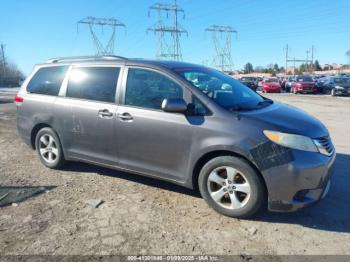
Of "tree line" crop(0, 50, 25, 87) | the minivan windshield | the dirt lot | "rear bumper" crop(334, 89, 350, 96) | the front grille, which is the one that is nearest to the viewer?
the dirt lot

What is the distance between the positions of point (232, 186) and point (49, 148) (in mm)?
3316

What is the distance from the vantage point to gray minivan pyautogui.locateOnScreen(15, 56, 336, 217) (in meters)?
3.92

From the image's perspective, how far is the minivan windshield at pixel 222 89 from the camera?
4.53 metres

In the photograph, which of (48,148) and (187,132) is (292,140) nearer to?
(187,132)

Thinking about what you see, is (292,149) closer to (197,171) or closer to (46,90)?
(197,171)

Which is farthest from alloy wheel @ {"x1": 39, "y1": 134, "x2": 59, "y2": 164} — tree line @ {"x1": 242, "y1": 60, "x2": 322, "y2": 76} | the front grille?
tree line @ {"x1": 242, "y1": 60, "x2": 322, "y2": 76}

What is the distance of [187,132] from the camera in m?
4.36

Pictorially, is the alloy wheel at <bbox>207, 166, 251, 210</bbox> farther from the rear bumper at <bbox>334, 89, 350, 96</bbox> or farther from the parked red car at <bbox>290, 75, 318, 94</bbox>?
the parked red car at <bbox>290, 75, 318, 94</bbox>

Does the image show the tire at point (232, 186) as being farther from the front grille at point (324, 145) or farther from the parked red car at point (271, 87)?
the parked red car at point (271, 87)

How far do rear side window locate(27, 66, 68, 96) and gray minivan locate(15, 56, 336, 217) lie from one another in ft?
0.09

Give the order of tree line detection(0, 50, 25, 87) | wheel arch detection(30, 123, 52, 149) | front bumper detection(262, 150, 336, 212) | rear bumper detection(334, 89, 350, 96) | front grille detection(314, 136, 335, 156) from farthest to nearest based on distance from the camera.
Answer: tree line detection(0, 50, 25, 87) < rear bumper detection(334, 89, 350, 96) < wheel arch detection(30, 123, 52, 149) < front grille detection(314, 136, 335, 156) < front bumper detection(262, 150, 336, 212)

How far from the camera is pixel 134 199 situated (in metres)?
4.78

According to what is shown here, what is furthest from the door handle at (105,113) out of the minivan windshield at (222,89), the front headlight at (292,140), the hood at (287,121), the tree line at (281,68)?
the tree line at (281,68)

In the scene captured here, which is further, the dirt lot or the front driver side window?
the front driver side window
